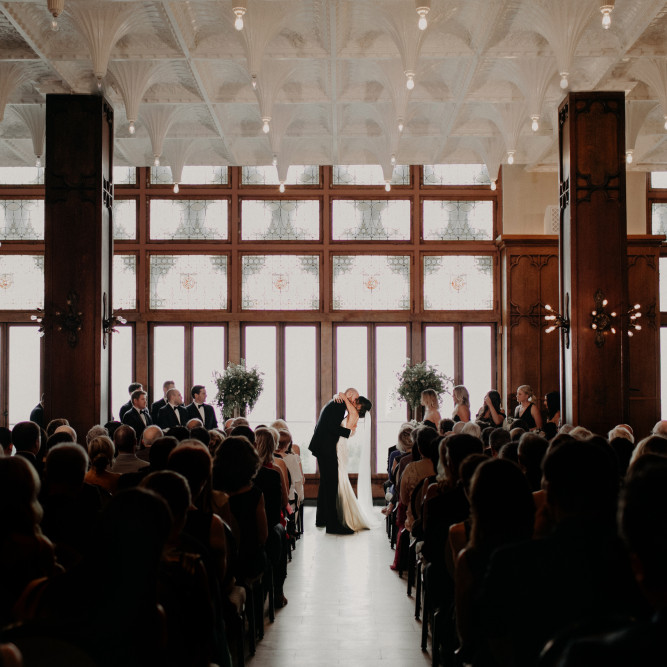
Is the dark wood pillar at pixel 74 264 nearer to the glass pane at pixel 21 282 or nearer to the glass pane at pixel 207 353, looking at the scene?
the glass pane at pixel 207 353

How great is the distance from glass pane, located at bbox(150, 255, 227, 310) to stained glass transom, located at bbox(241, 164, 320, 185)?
156 cm

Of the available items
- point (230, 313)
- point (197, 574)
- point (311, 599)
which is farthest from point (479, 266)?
point (197, 574)

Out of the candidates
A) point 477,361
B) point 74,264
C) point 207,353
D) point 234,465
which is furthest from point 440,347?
point 234,465

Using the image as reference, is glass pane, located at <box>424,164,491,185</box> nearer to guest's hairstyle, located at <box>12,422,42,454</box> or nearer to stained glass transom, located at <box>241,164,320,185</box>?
stained glass transom, located at <box>241,164,320,185</box>

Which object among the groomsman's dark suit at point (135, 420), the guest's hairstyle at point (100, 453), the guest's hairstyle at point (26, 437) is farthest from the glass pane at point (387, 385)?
the guest's hairstyle at point (100, 453)

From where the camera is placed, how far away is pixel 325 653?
5.34 meters

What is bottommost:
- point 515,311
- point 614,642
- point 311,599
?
point 311,599

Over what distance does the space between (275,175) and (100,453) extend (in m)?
10.2

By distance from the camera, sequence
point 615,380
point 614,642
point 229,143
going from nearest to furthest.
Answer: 1. point 614,642
2. point 615,380
3. point 229,143

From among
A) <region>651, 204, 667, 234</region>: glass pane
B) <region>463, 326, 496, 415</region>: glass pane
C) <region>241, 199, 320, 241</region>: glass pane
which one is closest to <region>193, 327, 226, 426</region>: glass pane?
<region>241, 199, 320, 241</region>: glass pane

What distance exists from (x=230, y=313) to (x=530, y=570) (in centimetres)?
1256

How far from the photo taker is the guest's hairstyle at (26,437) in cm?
607

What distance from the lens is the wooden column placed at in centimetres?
998

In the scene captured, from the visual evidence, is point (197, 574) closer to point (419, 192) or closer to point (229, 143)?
point (229, 143)
